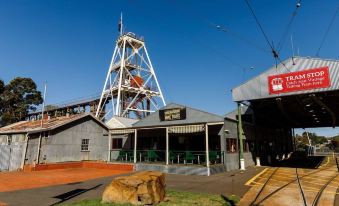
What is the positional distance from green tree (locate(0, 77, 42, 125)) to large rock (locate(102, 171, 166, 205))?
54766mm

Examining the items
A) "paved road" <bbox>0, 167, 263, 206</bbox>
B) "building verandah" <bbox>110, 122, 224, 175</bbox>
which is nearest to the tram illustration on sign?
"building verandah" <bbox>110, 122, 224, 175</bbox>

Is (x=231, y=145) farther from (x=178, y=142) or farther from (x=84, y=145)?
(x=84, y=145)

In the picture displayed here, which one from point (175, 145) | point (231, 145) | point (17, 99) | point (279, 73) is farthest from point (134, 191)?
Result: point (17, 99)

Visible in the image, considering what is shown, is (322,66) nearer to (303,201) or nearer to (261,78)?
(261,78)

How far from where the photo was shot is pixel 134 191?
29.5 ft

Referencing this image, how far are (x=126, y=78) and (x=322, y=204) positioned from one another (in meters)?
36.6

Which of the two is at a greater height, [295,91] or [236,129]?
[295,91]

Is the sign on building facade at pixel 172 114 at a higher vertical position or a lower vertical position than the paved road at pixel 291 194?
higher

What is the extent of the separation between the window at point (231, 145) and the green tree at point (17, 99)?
50392 mm

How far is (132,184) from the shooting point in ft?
29.6

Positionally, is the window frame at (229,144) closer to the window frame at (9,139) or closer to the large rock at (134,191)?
the large rock at (134,191)

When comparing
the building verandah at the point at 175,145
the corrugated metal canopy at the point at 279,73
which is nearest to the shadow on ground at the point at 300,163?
the corrugated metal canopy at the point at 279,73

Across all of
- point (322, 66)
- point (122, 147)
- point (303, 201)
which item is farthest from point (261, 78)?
point (122, 147)

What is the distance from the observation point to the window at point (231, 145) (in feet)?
68.7
